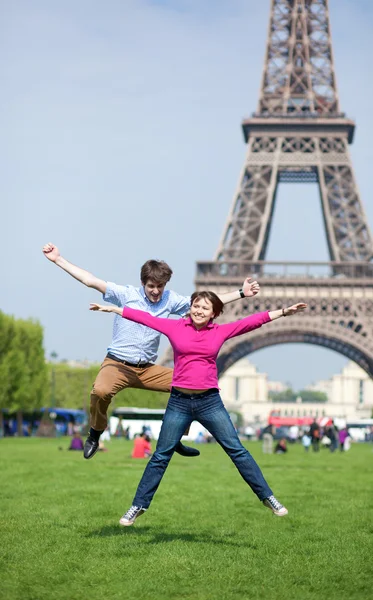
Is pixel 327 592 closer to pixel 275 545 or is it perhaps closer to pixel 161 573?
pixel 161 573

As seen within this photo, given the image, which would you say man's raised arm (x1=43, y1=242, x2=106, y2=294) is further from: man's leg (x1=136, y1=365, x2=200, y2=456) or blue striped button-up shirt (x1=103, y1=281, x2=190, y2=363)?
man's leg (x1=136, y1=365, x2=200, y2=456)

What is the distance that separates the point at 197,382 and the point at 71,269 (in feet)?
6.14

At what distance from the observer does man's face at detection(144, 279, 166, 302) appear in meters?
10.2

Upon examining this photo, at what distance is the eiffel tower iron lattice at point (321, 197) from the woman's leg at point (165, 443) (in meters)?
64.7

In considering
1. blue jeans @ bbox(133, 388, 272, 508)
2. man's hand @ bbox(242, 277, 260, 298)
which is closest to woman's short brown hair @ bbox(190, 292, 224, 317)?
man's hand @ bbox(242, 277, 260, 298)

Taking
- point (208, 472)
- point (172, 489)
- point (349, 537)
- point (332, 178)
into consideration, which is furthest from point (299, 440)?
point (349, 537)

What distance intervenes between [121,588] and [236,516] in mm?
5843

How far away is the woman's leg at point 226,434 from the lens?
9742 mm

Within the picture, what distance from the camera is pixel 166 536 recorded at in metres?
10.8

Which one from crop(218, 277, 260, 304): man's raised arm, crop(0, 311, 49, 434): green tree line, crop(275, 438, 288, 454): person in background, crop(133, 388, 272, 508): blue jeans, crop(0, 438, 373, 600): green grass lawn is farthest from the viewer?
crop(0, 311, 49, 434): green tree line

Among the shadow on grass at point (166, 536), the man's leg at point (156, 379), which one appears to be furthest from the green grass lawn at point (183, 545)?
the man's leg at point (156, 379)

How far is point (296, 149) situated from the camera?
82.2 metres

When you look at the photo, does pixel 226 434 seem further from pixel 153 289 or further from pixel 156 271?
pixel 156 271

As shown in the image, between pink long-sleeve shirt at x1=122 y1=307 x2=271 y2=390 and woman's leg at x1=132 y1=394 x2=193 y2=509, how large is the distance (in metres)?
0.31
